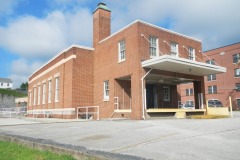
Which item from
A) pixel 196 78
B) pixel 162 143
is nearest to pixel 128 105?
pixel 196 78

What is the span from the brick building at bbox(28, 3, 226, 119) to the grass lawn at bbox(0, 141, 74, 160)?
415 inches

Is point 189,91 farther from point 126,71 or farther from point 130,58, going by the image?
point 130,58

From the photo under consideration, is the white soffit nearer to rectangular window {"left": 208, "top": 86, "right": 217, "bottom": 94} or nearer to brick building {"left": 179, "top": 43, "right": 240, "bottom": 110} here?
brick building {"left": 179, "top": 43, "right": 240, "bottom": 110}

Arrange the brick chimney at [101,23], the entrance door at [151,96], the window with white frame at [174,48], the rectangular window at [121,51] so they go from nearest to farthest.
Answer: the rectangular window at [121,51], the window with white frame at [174,48], the entrance door at [151,96], the brick chimney at [101,23]

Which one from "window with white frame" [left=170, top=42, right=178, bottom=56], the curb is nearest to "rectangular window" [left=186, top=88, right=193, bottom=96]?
"window with white frame" [left=170, top=42, right=178, bottom=56]

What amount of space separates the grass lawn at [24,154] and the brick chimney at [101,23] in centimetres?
1727

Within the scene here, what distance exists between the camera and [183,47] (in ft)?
73.5

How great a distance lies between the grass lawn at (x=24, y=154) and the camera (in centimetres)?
598

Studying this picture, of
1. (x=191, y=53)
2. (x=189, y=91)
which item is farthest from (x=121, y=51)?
(x=189, y=91)

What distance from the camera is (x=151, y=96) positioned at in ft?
76.3

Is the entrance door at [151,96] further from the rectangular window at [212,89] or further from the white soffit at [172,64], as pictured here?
the rectangular window at [212,89]

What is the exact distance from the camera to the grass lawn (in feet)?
19.6

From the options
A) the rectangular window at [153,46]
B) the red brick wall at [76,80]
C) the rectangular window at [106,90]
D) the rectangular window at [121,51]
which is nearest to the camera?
the rectangular window at [153,46]

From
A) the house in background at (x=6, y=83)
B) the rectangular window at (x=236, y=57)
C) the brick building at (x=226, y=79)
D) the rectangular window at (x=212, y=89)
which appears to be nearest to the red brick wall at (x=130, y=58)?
the rectangular window at (x=236, y=57)
